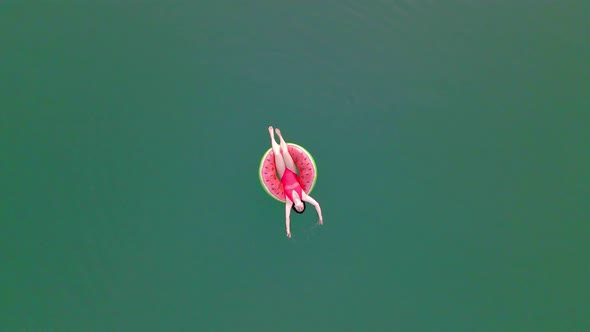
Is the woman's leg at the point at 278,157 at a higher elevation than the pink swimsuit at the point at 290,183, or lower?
higher

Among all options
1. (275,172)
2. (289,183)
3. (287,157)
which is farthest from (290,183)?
(275,172)

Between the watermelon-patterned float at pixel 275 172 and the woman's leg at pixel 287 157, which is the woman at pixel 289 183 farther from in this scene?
the watermelon-patterned float at pixel 275 172

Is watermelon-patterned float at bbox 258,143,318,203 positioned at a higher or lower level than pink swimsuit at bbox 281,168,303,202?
higher

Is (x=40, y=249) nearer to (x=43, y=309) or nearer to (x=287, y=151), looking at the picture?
(x=43, y=309)

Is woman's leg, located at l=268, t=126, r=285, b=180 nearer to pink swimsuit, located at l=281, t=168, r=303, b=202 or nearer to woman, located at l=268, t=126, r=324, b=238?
woman, located at l=268, t=126, r=324, b=238

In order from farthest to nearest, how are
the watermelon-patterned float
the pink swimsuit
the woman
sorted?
1. the watermelon-patterned float
2. the pink swimsuit
3. the woman

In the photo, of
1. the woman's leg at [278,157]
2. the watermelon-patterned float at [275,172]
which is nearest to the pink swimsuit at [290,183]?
the woman's leg at [278,157]

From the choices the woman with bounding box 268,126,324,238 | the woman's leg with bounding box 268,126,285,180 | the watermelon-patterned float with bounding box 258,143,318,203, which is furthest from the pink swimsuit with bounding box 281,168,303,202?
the watermelon-patterned float with bounding box 258,143,318,203

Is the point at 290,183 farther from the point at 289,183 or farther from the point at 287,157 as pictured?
the point at 287,157
